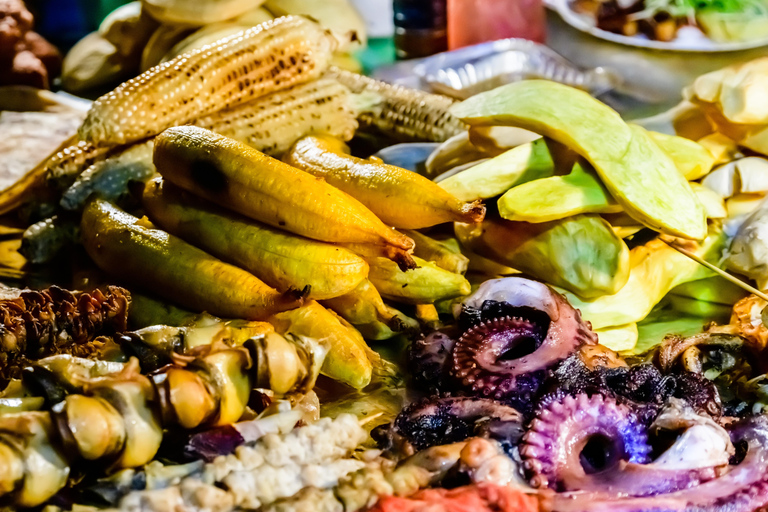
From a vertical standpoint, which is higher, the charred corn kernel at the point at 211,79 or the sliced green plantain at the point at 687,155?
the charred corn kernel at the point at 211,79

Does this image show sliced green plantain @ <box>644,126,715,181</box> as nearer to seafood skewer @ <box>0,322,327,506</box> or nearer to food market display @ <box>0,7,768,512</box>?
food market display @ <box>0,7,768,512</box>

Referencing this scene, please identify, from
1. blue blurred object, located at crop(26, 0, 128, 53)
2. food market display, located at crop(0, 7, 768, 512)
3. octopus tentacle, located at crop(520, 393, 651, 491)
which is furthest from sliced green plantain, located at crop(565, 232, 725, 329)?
blue blurred object, located at crop(26, 0, 128, 53)

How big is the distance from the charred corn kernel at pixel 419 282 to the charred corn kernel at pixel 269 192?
0.41 ft

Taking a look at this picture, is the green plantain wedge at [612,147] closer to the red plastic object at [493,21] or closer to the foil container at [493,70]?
the foil container at [493,70]

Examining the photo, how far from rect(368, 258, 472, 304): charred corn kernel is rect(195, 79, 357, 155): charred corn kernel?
0.49 meters

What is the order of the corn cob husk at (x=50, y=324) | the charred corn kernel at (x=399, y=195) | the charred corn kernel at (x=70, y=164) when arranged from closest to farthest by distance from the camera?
the corn cob husk at (x=50, y=324) < the charred corn kernel at (x=399, y=195) < the charred corn kernel at (x=70, y=164)

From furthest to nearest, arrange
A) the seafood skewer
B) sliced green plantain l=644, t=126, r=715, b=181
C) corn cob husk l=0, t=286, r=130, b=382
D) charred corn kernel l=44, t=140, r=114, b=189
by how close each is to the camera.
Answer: charred corn kernel l=44, t=140, r=114, b=189, sliced green plantain l=644, t=126, r=715, b=181, corn cob husk l=0, t=286, r=130, b=382, the seafood skewer

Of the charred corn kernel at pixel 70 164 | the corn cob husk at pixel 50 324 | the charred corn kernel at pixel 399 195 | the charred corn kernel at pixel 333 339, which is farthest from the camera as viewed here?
the charred corn kernel at pixel 70 164

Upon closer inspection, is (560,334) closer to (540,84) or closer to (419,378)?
(419,378)

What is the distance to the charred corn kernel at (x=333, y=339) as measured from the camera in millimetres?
1030

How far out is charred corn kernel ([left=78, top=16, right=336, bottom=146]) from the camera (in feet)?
4.73

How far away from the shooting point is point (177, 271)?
Answer: 3.64 ft

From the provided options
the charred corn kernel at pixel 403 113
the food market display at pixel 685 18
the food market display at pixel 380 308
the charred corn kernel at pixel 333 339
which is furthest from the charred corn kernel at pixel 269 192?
the food market display at pixel 685 18

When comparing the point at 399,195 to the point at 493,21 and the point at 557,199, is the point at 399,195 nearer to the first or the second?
the point at 557,199
